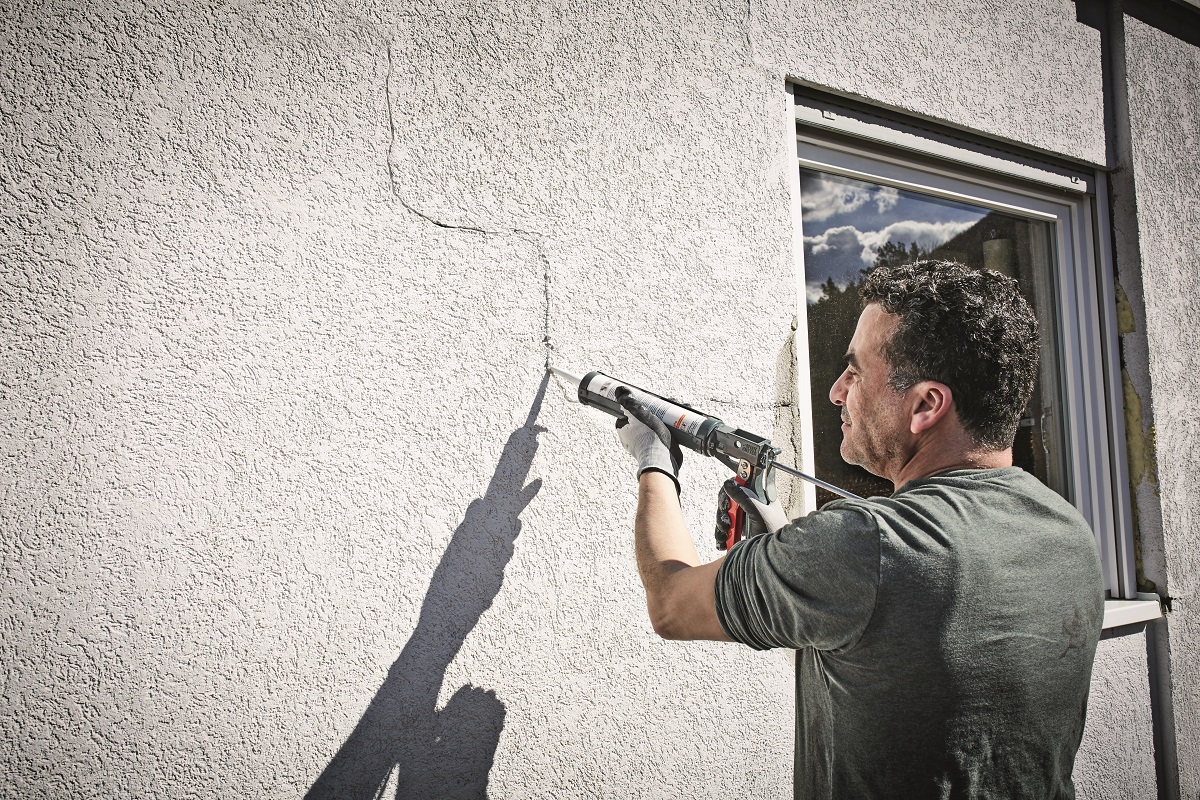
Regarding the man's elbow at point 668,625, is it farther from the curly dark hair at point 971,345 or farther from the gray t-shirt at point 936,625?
the curly dark hair at point 971,345

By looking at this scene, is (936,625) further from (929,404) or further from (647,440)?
(647,440)

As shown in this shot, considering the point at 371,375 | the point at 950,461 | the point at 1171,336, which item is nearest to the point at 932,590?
the point at 950,461

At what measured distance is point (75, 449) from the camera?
4.35ft

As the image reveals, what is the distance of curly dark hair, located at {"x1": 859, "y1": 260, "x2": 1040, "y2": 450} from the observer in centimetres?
133

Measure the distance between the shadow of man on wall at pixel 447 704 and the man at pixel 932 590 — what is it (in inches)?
17.7

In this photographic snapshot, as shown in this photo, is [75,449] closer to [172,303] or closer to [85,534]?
[85,534]

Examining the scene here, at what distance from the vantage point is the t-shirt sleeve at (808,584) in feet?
3.68

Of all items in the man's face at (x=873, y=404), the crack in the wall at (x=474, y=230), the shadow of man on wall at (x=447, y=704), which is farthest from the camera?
the crack in the wall at (x=474, y=230)

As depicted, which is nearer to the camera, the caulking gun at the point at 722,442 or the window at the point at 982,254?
the caulking gun at the point at 722,442

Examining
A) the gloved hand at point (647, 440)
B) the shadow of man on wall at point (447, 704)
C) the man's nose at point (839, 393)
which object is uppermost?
the man's nose at point (839, 393)

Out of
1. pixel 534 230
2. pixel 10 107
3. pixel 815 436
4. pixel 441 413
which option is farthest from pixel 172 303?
pixel 815 436

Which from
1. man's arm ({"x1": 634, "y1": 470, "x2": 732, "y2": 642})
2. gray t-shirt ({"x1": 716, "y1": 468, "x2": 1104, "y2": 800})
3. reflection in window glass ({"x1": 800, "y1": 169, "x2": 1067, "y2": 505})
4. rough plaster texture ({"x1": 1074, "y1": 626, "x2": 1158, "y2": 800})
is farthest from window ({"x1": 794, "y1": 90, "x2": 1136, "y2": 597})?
gray t-shirt ({"x1": 716, "y1": 468, "x2": 1104, "y2": 800})

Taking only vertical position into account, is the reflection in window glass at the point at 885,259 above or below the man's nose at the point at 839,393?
above

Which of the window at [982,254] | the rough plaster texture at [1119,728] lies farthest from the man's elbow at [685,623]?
the rough plaster texture at [1119,728]
